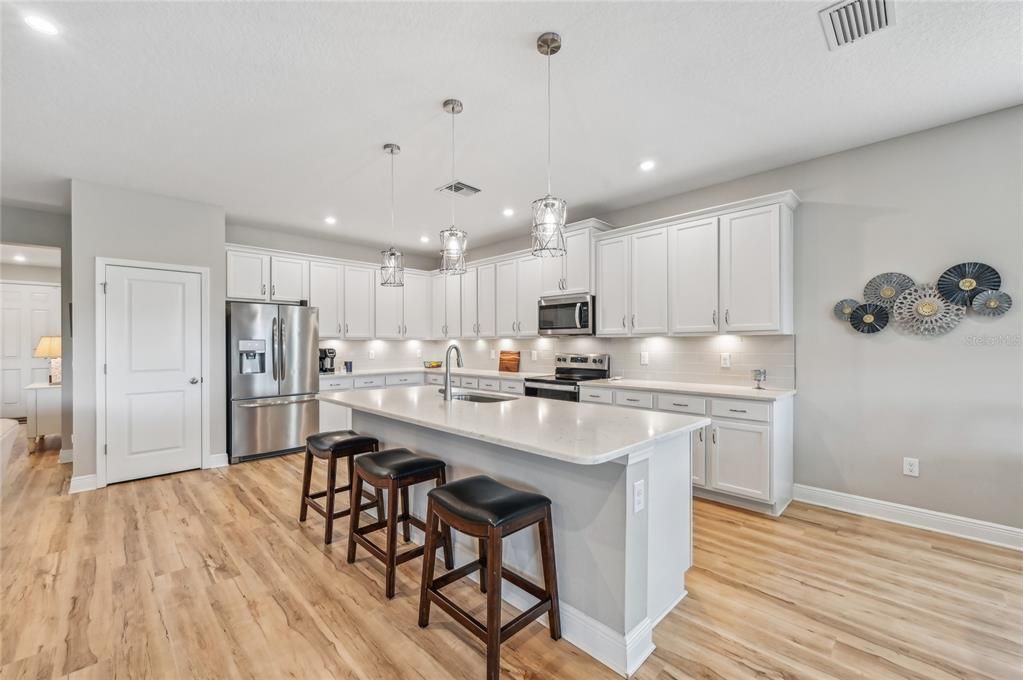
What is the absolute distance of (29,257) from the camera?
6445 mm

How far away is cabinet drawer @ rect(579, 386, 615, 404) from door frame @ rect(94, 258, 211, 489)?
3.80 meters

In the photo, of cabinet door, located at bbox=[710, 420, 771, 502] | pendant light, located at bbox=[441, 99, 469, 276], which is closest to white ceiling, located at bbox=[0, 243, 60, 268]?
pendant light, located at bbox=[441, 99, 469, 276]

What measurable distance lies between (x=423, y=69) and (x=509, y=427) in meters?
1.91

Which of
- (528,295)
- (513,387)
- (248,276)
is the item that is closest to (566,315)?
(528,295)

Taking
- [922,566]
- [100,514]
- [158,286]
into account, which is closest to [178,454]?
[100,514]

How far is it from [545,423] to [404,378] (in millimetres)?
4408

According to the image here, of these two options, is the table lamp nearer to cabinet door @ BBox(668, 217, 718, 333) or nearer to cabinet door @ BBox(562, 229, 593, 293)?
cabinet door @ BBox(562, 229, 593, 293)

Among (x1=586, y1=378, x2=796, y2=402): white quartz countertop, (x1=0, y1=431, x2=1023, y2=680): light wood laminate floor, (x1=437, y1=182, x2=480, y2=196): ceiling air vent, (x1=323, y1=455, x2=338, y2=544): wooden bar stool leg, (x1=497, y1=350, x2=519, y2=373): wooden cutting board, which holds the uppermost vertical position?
(x1=437, y1=182, x2=480, y2=196): ceiling air vent

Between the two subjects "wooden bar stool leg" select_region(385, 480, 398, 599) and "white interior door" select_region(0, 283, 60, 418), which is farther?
"white interior door" select_region(0, 283, 60, 418)

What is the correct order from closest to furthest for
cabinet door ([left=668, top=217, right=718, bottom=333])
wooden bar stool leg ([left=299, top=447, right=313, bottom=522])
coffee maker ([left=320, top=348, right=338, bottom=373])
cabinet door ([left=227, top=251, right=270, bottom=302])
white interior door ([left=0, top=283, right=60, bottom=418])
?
wooden bar stool leg ([left=299, top=447, right=313, bottom=522]) → cabinet door ([left=668, top=217, right=718, bottom=333]) → cabinet door ([left=227, top=251, right=270, bottom=302]) → coffee maker ([left=320, top=348, right=338, bottom=373]) → white interior door ([left=0, top=283, right=60, bottom=418])

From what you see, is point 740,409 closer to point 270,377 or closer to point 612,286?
point 612,286

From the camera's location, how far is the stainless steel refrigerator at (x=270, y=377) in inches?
183

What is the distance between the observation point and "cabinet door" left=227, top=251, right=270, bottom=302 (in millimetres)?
4855

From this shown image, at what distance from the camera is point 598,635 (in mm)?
1776
